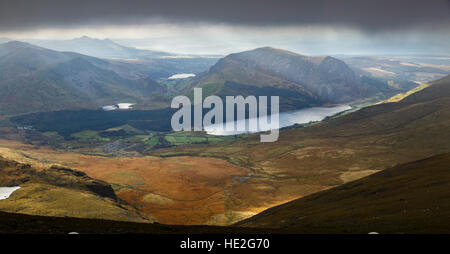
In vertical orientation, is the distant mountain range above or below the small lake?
above

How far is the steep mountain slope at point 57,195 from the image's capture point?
8600 centimetres

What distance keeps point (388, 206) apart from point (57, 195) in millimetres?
82818

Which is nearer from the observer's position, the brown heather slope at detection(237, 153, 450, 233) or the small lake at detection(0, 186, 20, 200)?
the brown heather slope at detection(237, 153, 450, 233)

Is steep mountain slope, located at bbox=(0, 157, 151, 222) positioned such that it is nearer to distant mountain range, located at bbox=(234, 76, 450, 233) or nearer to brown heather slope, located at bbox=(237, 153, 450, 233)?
distant mountain range, located at bbox=(234, 76, 450, 233)

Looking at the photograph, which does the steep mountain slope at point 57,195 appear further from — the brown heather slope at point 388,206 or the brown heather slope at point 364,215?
the brown heather slope at point 388,206

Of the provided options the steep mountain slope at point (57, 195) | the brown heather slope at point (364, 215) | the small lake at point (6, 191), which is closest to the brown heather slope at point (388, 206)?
the brown heather slope at point (364, 215)

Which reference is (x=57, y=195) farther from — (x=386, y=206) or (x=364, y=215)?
(x=386, y=206)

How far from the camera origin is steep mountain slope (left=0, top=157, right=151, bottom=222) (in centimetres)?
8600

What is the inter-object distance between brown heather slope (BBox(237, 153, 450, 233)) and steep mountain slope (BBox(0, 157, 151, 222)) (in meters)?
46.4

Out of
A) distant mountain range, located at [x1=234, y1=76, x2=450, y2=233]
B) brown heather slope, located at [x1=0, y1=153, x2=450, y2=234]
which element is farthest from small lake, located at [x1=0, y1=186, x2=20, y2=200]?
distant mountain range, located at [x1=234, y1=76, x2=450, y2=233]

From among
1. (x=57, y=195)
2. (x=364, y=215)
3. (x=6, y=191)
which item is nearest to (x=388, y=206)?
(x=364, y=215)

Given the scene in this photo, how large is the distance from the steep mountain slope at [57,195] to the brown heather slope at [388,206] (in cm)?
4636
